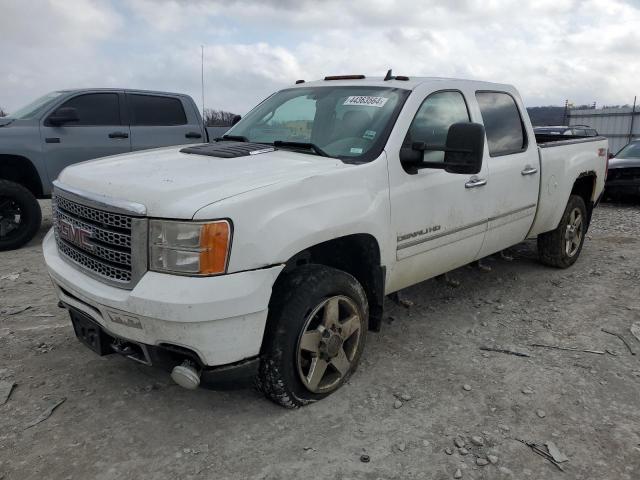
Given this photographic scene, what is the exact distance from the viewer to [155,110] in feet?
24.8

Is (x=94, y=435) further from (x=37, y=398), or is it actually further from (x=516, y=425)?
(x=516, y=425)

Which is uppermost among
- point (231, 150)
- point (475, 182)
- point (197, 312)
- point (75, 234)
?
point (231, 150)

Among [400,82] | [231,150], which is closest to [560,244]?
[400,82]

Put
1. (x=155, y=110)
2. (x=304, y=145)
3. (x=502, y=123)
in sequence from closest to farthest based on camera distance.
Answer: (x=304, y=145), (x=502, y=123), (x=155, y=110)

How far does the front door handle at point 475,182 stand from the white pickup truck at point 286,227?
3 cm

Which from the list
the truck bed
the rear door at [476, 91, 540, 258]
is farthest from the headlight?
the truck bed

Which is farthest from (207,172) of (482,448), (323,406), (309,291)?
(482,448)

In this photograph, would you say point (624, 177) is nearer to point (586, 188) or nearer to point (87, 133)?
point (586, 188)

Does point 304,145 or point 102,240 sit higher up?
point 304,145

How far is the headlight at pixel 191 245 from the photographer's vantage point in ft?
7.93

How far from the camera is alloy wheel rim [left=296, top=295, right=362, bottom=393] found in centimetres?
292

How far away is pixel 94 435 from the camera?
9.12 feet

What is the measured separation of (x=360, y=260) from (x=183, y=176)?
1.18 metres

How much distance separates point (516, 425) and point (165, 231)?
208 cm
